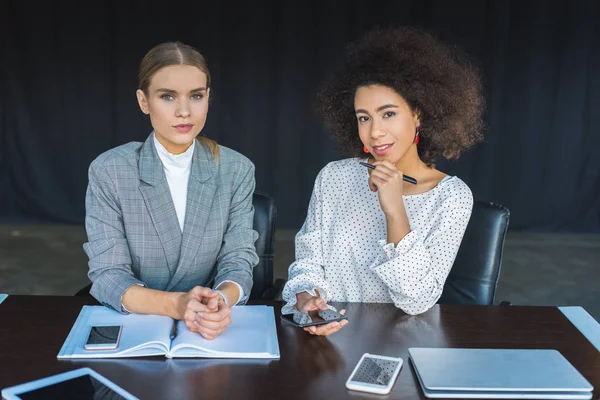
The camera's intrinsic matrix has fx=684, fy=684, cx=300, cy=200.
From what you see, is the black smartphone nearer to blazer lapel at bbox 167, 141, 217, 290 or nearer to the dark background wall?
blazer lapel at bbox 167, 141, 217, 290

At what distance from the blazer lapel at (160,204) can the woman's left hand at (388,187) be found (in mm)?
557

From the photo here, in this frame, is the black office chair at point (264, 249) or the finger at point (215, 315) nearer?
the finger at point (215, 315)

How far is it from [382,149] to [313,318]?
1.86 ft

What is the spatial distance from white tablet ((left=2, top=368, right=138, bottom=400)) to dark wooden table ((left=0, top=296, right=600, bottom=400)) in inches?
1.3

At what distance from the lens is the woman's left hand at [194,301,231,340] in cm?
144

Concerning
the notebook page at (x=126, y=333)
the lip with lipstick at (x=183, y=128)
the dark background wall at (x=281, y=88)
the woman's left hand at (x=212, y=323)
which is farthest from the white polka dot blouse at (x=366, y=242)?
the dark background wall at (x=281, y=88)

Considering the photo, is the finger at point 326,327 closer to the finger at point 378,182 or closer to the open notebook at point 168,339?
the open notebook at point 168,339

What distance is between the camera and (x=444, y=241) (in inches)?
71.4

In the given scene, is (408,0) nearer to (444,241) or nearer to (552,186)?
(552,186)

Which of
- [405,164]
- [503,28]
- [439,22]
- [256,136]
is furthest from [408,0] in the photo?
[405,164]

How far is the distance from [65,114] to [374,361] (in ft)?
16.9

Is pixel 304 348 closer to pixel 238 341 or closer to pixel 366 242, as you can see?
pixel 238 341

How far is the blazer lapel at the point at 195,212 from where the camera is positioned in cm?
188

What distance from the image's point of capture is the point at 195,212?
6.21 feet
